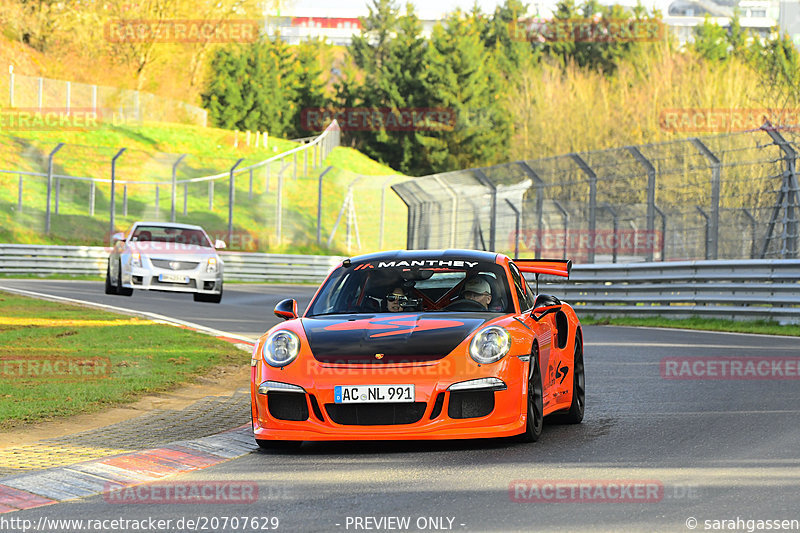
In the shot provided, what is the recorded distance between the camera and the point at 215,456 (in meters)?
7.46

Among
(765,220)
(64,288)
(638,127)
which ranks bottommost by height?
(64,288)

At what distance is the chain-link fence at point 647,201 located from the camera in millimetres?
19156

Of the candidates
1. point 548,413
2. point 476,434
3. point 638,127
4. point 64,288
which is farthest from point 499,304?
point 638,127

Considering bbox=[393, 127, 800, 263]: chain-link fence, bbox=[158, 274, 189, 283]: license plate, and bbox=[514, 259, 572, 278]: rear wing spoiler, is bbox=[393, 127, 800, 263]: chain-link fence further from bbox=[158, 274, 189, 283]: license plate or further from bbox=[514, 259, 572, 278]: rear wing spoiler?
bbox=[514, 259, 572, 278]: rear wing spoiler

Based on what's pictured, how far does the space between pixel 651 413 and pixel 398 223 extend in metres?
43.9

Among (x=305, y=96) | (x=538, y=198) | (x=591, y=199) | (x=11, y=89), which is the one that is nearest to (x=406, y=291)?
(x=591, y=199)

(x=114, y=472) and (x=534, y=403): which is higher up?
(x=534, y=403)

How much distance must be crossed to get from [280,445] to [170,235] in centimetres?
1553

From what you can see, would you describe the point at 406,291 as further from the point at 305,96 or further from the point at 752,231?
the point at 305,96

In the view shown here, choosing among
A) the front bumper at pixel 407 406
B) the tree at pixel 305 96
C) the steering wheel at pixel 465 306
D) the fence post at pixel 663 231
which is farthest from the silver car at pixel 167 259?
the tree at pixel 305 96

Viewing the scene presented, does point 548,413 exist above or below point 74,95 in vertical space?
below

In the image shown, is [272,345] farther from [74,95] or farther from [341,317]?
[74,95]

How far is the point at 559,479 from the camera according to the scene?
20.9ft


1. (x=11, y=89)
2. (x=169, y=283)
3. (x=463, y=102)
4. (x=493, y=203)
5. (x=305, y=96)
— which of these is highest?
(x=305, y=96)
